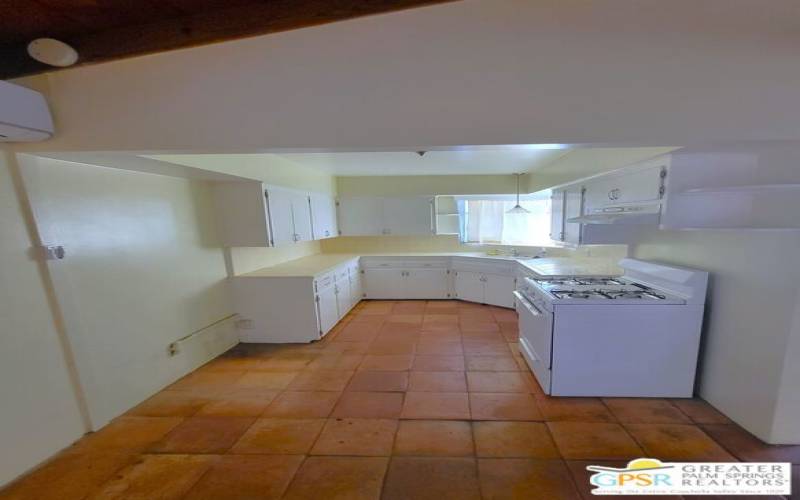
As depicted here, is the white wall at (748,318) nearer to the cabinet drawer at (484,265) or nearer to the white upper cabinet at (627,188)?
the white upper cabinet at (627,188)

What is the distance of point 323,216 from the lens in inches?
179

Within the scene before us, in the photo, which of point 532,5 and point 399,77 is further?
point 399,77

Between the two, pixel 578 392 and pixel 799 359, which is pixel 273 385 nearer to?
pixel 578 392

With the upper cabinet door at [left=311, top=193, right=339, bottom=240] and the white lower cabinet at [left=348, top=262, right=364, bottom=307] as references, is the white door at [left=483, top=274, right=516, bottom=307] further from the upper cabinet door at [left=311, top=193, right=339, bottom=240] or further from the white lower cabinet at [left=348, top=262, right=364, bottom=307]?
the upper cabinet door at [left=311, top=193, right=339, bottom=240]

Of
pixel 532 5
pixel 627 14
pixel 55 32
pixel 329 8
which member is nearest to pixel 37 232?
pixel 55 32

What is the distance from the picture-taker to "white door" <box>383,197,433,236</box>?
196 inches

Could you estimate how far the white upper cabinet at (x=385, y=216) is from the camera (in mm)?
4988

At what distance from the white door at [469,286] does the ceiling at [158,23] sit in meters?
3.95

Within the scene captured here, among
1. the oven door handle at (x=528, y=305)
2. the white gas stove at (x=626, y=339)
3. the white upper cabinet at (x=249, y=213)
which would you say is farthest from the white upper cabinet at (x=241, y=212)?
the white gas stove at (x=626, y=339)

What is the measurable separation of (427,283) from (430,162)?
2.21 meters

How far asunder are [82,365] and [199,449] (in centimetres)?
110

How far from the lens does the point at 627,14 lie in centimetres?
142

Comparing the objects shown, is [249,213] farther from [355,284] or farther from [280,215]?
[355,284]

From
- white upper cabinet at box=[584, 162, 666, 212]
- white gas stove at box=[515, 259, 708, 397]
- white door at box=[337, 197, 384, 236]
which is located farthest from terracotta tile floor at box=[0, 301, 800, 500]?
white door at box=[337, 197, 384, 236]
